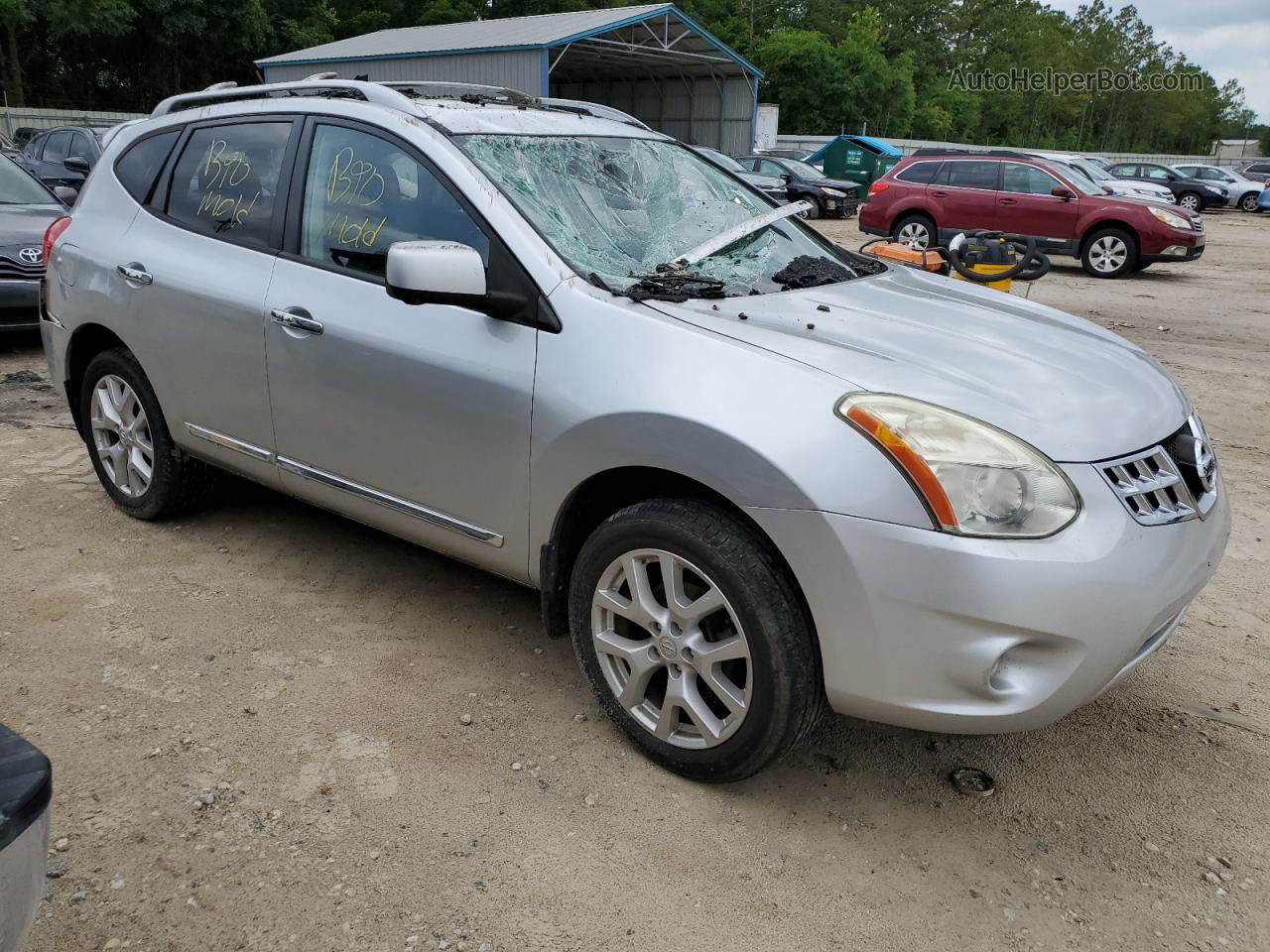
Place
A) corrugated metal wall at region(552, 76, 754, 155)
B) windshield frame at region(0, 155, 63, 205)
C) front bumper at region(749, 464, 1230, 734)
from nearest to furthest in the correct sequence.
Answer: front bumper at region(749, 464, 1230, 734) → windshield frame at region(0, 155, 63, 205) → corrugated metal wall at region(552, 76, 754, 155)

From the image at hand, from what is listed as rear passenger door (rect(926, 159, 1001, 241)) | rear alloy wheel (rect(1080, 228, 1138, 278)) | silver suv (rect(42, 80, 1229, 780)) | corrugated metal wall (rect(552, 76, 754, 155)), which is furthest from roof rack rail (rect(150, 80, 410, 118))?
corrugated metal wall (rect(552, 76, 754, 155))

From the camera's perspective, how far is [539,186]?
308 centimetres

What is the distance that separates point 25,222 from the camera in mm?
7742

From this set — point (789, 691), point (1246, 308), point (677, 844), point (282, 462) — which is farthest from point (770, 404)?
point (1246, 308)

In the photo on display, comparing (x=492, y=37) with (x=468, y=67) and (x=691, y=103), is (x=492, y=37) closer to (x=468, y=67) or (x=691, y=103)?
(x=468, y=67)

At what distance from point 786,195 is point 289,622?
64.3 ft

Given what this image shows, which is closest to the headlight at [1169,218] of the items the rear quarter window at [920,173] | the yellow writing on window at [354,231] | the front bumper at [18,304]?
the rear quarter window at [920,173]

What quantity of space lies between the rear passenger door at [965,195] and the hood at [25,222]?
38.7 feet

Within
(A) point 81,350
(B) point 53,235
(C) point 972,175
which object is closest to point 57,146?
(B) point 53,235

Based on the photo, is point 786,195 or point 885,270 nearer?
point 885,270

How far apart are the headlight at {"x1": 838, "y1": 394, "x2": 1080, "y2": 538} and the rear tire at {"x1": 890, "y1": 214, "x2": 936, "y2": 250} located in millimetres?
14104

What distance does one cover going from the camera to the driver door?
9.38 feet

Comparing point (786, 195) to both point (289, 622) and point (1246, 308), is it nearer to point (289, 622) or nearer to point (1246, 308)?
point (1246, 308)

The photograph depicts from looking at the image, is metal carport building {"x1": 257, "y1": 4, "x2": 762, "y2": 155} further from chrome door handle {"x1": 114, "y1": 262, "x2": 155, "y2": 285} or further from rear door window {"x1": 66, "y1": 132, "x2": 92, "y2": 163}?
chrome door handle {"x1": 114, "y1": 262, "x2": 155, "y2": 285}
